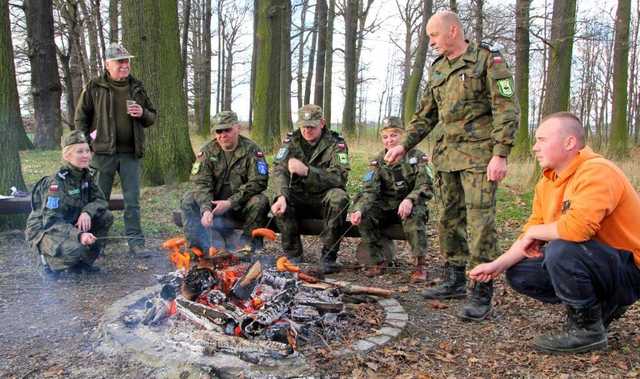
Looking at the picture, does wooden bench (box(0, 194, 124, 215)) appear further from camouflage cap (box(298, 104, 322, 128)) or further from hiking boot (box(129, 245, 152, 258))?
camouflage cap (box(298, 104, 322, 128))

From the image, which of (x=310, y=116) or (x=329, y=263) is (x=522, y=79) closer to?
(x=310, y=116)

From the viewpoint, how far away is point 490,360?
9.93ft

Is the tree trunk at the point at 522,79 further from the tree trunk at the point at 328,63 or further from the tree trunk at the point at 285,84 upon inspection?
the tree trunk at the point at 285,84

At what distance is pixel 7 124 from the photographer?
19.2 feet

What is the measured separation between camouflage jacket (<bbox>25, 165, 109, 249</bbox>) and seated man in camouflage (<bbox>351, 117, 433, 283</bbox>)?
236 cm

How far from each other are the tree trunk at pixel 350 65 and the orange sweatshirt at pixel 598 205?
13.8m

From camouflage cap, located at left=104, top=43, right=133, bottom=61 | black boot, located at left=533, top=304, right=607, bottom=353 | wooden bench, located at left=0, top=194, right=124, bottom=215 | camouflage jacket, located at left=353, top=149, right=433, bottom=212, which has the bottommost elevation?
black boot, located at left=533, top=304, right=607, bottom=353

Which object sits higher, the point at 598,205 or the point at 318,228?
the point at 598,205

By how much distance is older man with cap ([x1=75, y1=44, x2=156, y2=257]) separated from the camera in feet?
17.5

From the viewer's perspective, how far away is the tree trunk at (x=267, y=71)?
36.9 feet

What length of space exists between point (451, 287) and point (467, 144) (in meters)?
1.13

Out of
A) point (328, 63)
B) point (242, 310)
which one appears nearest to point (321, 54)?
point (328, 63)

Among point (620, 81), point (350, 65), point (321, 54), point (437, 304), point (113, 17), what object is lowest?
point (437, 304)

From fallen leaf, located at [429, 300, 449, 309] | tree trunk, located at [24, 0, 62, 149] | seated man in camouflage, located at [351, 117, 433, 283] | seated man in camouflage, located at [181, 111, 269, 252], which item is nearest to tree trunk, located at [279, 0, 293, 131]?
tree trunk, located at [24, 0, 62, 149]
